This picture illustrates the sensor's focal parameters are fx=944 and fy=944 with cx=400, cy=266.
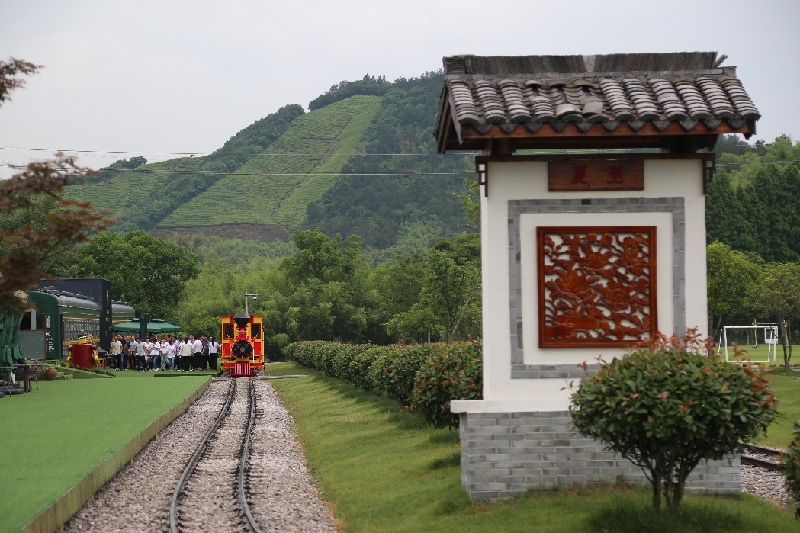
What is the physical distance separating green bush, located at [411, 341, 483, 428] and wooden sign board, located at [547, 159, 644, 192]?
317cm

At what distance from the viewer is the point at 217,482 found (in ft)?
43.3

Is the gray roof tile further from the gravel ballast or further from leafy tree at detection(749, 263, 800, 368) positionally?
leafy tree at detection(749, 263, 800, 368)

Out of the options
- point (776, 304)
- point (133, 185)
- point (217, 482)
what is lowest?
point (217, 482)

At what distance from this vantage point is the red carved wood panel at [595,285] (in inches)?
377

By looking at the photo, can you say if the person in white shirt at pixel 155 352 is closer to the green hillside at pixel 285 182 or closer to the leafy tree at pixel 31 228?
the leafy tree at pixel 31 228

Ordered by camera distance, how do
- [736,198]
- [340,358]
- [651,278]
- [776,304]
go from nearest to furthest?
[651,278] → [340,358] → [776,304] → [736,198]

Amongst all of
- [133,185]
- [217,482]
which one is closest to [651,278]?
[217,482]

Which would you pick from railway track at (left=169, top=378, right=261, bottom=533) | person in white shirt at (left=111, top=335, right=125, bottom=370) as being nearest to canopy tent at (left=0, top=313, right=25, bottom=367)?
railway track at (left=169, top=378, right=261, bottom=533)

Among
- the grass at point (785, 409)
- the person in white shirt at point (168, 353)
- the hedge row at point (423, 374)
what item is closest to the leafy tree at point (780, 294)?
the grass at point (785, 409)

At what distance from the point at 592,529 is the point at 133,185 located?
16130cm

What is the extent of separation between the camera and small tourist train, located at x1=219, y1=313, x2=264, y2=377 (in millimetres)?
40156

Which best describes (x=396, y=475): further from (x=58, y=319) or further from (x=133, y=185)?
(x=133, y=185)

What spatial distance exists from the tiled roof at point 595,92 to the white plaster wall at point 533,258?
0.68m

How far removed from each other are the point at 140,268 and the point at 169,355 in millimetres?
25858
